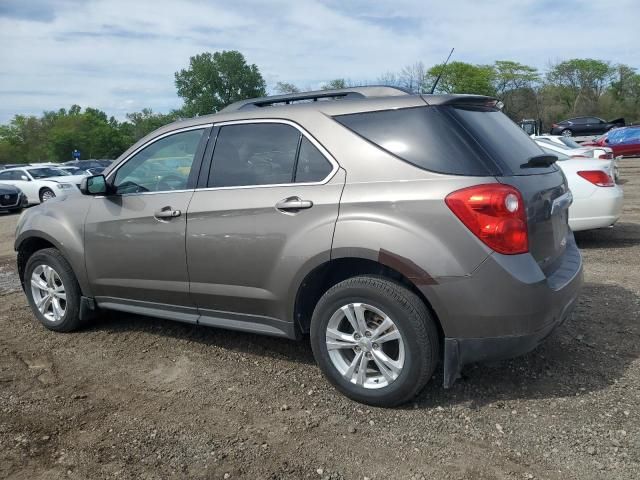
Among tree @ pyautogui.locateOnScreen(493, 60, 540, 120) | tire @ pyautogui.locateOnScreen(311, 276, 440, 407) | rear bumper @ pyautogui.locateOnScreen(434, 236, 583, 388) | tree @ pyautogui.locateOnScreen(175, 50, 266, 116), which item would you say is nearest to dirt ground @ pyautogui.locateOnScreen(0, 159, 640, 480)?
tire @ pyautogui.locateOnScreen(311, 276, 440, 407)

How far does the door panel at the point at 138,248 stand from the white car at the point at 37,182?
1641 centimetres

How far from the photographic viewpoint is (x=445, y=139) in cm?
321

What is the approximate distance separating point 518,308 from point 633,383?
3.76 ft

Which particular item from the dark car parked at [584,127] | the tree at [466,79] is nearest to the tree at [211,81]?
the tree at [466,79]

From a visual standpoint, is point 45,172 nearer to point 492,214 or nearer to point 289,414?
point 289,414

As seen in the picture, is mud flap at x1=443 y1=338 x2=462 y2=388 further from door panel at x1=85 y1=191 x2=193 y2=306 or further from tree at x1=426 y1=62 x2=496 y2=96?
tree at x1=426 y1=62 x2=496 y2=96

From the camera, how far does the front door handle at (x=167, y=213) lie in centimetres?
403

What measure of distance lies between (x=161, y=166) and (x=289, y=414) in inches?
83.7

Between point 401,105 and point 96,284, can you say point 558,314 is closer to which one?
point 401,105

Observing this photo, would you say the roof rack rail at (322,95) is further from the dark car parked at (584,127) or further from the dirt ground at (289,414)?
the dark car parked at (584,127)

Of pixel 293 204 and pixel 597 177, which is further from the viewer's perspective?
pixel 597 177

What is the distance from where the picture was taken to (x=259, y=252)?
3.64 m

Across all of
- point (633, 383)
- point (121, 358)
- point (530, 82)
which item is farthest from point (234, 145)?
point (530, 82)

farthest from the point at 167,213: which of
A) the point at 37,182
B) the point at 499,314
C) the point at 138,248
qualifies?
the point at 37,182
